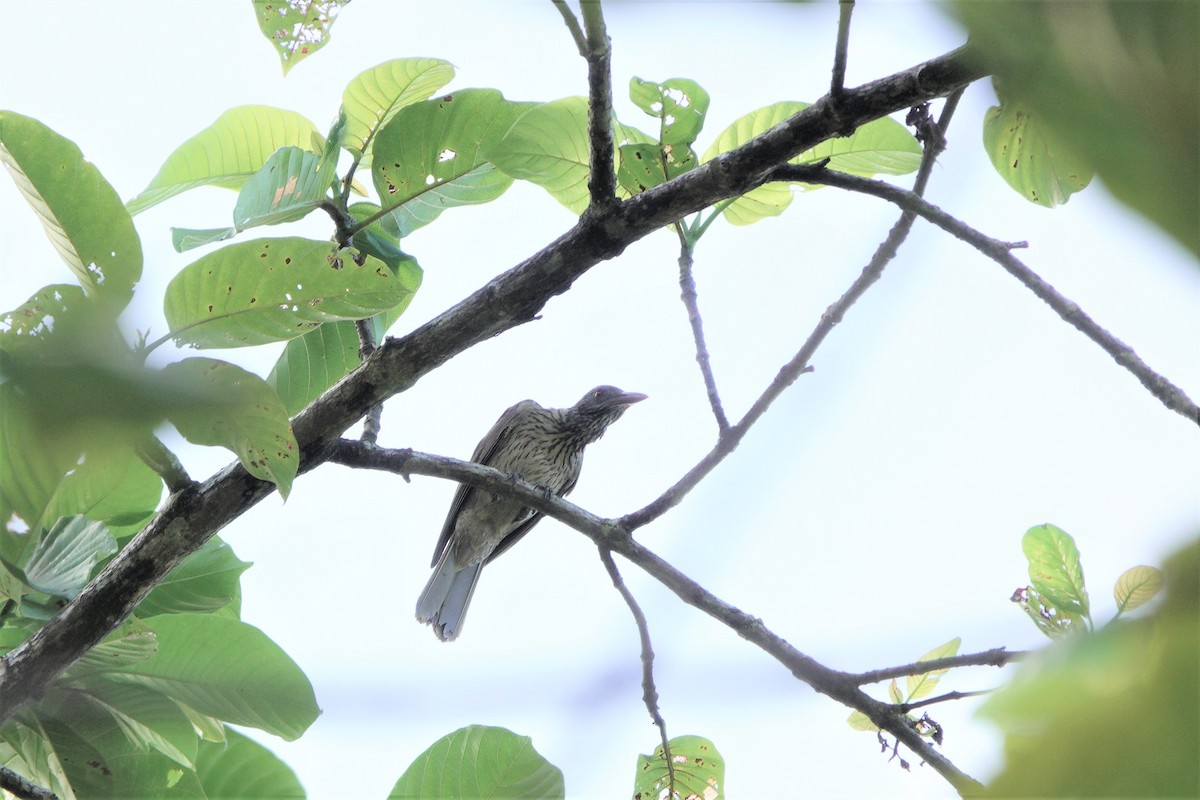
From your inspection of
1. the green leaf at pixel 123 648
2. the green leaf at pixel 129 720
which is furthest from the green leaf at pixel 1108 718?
the green leaf at pixel 129 720

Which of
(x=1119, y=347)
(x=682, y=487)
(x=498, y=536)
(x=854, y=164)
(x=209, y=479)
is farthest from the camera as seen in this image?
(x=498, y=536)

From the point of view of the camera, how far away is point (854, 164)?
2771mm

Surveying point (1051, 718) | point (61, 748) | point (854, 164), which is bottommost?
point (1051, 718)

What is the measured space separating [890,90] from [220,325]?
1.31 metres

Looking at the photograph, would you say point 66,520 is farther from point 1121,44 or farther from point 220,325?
point 1121,44

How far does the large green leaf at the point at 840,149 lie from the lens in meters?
2.70

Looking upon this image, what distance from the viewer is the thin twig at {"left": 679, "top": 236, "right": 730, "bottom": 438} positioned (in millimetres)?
2493

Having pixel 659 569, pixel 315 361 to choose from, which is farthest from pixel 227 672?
pixel 659 569

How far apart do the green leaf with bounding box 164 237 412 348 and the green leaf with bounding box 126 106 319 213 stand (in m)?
0.90

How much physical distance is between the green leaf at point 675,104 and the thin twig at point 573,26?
564 mm

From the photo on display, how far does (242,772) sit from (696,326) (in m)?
1.60

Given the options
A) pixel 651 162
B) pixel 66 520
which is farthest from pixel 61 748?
pixel 651 162

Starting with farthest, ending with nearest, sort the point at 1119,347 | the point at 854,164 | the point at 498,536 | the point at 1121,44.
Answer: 1. the point at 498,536
2. the point at 854,164
3. the point at 1119,347
4. the point at 1121,44

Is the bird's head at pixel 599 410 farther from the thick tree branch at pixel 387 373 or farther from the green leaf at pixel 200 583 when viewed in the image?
the thick tree branch at pixel 387 373
